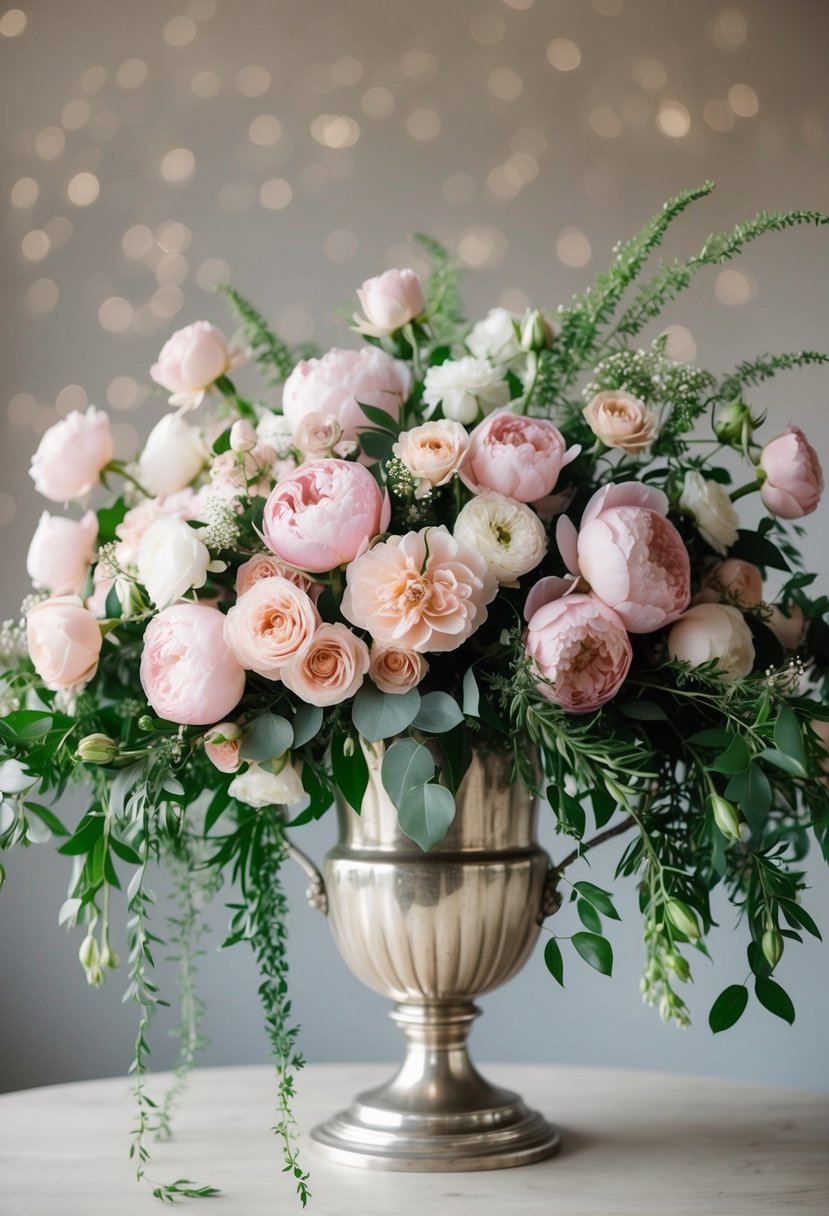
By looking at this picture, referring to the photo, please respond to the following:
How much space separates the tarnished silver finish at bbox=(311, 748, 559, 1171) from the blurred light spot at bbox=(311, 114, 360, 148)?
A: 1.19 metres

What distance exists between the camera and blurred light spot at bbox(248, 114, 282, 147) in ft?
6.06

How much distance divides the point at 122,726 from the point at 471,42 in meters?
1.31

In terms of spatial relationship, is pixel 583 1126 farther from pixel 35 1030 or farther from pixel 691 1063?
pixel 35 1030

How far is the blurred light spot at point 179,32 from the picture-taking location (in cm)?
184

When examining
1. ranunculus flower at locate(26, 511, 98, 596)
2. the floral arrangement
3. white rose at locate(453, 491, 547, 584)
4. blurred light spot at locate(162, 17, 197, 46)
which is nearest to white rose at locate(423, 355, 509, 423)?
the floral arrangement

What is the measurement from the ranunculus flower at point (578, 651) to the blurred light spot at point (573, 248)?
1.11 m

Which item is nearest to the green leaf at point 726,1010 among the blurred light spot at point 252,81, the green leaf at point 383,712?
the green leaf at point 383,712

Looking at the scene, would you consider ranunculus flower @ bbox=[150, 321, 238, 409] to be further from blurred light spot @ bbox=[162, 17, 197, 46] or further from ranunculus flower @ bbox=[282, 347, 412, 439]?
blurred light spot @ bbox=[162, 17, 197, 46]

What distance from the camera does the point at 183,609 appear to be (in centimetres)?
86

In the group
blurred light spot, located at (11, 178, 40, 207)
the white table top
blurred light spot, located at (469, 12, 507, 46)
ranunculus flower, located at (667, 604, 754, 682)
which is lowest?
the white table top

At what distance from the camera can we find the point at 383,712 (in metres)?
0.84

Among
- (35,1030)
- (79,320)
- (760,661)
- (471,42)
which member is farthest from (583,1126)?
(471,42)

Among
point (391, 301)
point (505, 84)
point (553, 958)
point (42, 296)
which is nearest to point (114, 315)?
point (42, 296)

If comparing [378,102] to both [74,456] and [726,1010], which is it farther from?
[726,1010]
